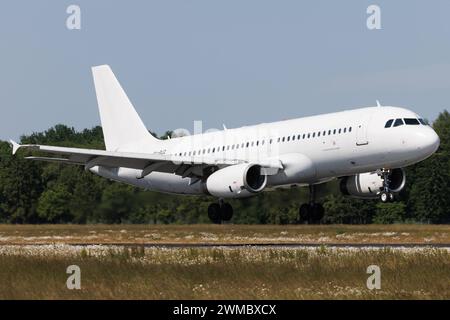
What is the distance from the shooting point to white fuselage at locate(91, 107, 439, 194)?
139ft

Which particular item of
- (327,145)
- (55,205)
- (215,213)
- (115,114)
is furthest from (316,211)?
(115,114)

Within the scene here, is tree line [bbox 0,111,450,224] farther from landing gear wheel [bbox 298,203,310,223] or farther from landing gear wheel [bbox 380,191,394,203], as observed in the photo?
landing gear wheel [bbox 380,191,394,203]

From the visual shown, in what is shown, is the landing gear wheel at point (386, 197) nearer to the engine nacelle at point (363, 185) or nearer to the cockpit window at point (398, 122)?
the engine nacelle at point (363, 185)

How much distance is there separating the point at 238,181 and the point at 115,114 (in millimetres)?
14870

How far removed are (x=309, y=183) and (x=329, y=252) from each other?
46.3 feet

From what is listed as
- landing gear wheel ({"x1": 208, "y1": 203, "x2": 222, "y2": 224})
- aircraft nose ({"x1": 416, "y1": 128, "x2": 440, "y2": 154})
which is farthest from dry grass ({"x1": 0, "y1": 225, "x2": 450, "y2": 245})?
aircraft nose ({"x1": 416, "y1": 128, "x2": 440, "y2": 154})

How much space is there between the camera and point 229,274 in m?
25.6

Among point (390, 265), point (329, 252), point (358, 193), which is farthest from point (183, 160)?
point (390, 265)

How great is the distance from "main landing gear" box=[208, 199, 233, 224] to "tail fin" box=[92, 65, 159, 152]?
8.74 metres

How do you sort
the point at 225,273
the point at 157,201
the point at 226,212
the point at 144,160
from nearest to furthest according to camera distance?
the point at 225,273 < the point at 144,160 < the point at 226,212 < the point at 157,201

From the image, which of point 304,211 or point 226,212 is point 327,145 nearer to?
point 304,211

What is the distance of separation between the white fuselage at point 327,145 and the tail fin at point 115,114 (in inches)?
275
